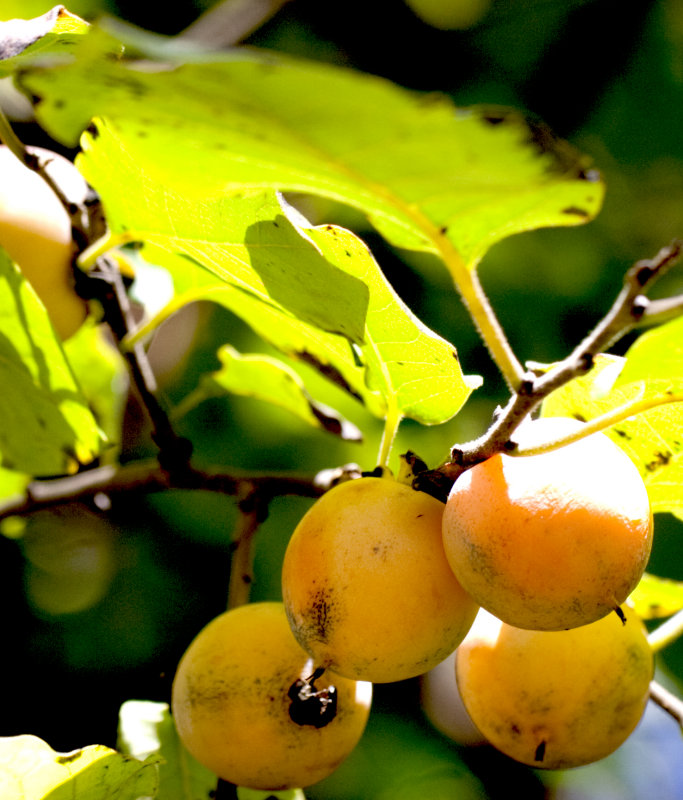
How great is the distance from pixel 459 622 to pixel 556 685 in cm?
19

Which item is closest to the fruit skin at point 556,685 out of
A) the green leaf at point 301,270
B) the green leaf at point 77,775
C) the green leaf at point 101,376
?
the green leaf at point 301,270

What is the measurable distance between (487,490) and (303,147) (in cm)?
32

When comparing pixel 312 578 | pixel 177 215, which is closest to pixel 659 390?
pixel 312 578

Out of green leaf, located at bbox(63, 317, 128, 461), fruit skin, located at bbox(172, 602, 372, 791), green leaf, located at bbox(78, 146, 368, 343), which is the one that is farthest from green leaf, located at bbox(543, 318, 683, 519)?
green leaf, located at bbox(63, 317, 128, 461)

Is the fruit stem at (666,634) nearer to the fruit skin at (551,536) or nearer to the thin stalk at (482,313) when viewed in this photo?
the fruit skin at (551,536)

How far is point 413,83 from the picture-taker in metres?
2.48

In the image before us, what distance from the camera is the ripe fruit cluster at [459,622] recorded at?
652 mm

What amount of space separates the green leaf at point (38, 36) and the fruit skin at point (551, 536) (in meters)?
0.58

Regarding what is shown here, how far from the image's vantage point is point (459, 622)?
2.41 ft

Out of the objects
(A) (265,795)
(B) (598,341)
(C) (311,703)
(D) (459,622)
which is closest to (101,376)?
(A) (265,795)

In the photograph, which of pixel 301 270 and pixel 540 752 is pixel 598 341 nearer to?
pixel 301 270

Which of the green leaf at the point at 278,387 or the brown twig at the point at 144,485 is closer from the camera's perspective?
the brown twig at the point at 144,485

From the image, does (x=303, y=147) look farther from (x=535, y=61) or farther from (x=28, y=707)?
(x=535, y=61)

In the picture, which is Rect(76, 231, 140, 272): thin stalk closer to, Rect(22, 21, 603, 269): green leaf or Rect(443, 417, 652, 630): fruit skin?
Rect(22, 21, 603, 269): green leaf
